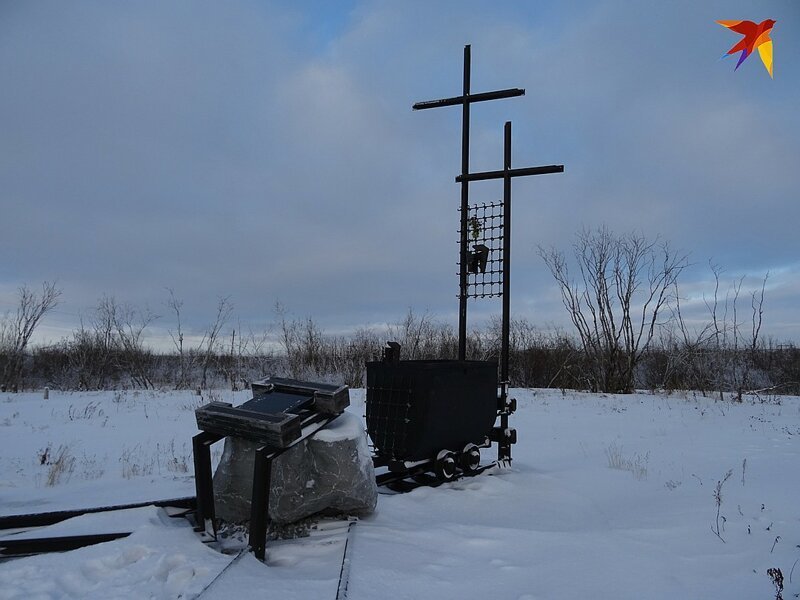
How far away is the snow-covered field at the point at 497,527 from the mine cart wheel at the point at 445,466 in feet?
0.68

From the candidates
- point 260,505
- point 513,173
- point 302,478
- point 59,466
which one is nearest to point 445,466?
point 302,478

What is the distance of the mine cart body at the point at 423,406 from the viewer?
4574 millimetres

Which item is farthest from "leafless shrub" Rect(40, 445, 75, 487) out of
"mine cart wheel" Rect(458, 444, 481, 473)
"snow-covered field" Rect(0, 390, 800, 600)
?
"mine cart wheel" Rect(458, 444, 481, 473)

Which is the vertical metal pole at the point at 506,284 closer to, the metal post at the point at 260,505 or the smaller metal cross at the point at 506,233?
the smaller metal cross at the point at 506,233

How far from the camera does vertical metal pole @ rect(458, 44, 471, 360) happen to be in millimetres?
6027

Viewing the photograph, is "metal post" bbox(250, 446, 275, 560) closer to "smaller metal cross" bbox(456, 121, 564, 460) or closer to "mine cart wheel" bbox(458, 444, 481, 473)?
"mine cart wheel" bbox(458, 444, 481, 473)

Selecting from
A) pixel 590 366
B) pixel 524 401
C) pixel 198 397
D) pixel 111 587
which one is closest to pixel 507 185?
pixel 111 587

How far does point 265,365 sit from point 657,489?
16.6 metres

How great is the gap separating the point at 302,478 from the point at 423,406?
4.81 feet

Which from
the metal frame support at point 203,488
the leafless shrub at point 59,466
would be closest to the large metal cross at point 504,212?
the metal frame support at point 203,488

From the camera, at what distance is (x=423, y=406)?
456cm

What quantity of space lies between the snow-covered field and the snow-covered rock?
24 cm

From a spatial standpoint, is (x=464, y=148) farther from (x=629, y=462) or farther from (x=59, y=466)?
(x=59, y=466)

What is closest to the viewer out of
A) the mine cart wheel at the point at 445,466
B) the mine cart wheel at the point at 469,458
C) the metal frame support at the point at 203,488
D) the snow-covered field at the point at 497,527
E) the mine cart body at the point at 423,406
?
the snow-covered field at the point at 497,527
